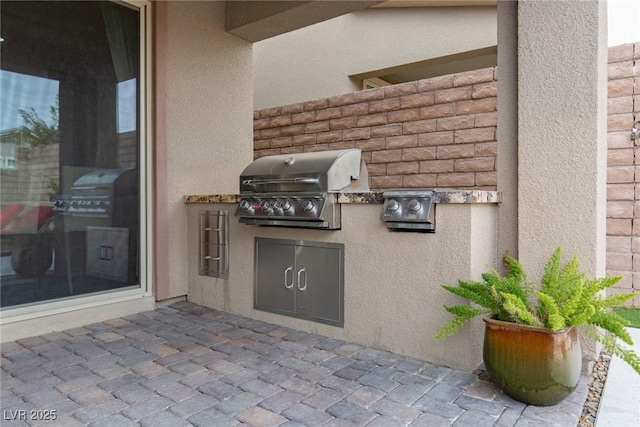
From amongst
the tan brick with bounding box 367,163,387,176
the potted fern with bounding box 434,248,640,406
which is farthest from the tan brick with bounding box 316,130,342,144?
the potted fern with bounding box 434,248,640,406

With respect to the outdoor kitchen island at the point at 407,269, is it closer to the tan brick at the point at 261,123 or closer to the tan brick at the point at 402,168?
the tan brick at the point at 402,168

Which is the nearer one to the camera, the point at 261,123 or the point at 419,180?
the point at 419,180

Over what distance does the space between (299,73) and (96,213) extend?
5293mm

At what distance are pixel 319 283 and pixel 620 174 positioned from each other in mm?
3261

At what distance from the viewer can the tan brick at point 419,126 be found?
5.04 meters

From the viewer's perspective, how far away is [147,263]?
4387 mm

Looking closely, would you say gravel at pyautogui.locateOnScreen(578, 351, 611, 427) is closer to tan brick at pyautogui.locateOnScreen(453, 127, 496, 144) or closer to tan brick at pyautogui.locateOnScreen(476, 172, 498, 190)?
tan brick at pyautogui.locateOnScreen(476, 172, 498, 190)

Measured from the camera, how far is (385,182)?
212 inches

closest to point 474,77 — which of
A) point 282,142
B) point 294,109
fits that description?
point 294,109

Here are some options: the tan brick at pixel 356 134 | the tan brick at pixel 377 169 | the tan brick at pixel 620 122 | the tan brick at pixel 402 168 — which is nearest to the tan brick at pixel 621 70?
the tan brick at pixel 620 122

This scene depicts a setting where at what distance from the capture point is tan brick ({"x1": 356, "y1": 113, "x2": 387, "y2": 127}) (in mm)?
5441

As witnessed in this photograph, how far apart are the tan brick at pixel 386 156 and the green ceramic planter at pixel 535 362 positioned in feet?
10.2

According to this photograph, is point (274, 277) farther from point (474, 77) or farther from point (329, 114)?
point (474, 77)

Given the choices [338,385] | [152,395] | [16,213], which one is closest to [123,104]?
[16,213]
